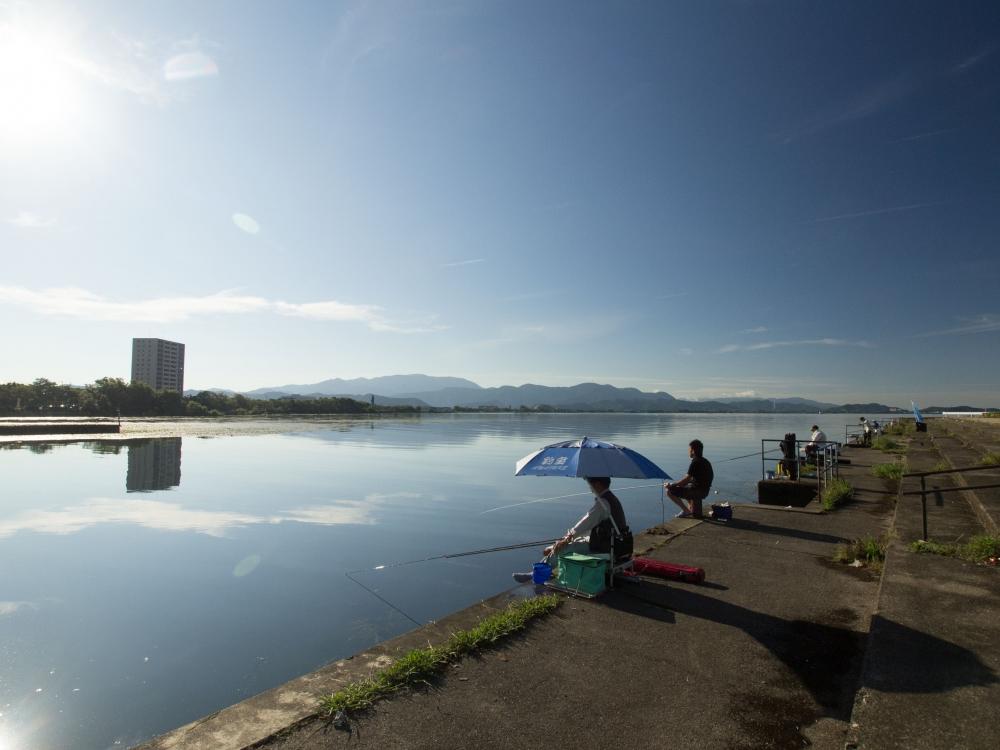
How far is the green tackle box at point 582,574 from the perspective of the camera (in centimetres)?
730

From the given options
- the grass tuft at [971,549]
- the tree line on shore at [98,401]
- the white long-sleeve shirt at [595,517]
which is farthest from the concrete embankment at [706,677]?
the tree line on shore at [98,401]

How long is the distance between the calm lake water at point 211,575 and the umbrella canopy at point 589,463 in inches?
121

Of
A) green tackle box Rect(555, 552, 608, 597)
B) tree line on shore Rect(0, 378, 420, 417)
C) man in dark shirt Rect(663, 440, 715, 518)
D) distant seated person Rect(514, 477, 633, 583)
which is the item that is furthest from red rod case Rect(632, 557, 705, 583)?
tree line on shore Rect(0, 378, 420, 417)

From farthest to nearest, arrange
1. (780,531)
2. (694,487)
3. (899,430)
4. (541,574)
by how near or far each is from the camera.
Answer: (899,430) < (694,487) < (780,531) < (541,574)

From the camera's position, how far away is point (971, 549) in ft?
26.2

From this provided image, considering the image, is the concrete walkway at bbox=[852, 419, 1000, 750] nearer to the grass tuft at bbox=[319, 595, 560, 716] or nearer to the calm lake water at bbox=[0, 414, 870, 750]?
the grass tuft at bbox=[319, 595, 560, 716]

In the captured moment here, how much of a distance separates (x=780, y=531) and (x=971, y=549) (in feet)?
11.7

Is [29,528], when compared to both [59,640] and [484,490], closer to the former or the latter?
[59,640]

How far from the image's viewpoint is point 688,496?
1254 centimetres

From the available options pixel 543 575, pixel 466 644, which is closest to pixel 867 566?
pixel 543 575

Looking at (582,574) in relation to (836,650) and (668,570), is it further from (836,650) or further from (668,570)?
(836,650)

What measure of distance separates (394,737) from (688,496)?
9.80 metres

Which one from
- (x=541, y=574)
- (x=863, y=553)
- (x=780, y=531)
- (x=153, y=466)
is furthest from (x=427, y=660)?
(x=153, y=466)

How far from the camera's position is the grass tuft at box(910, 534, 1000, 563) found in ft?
25.8
